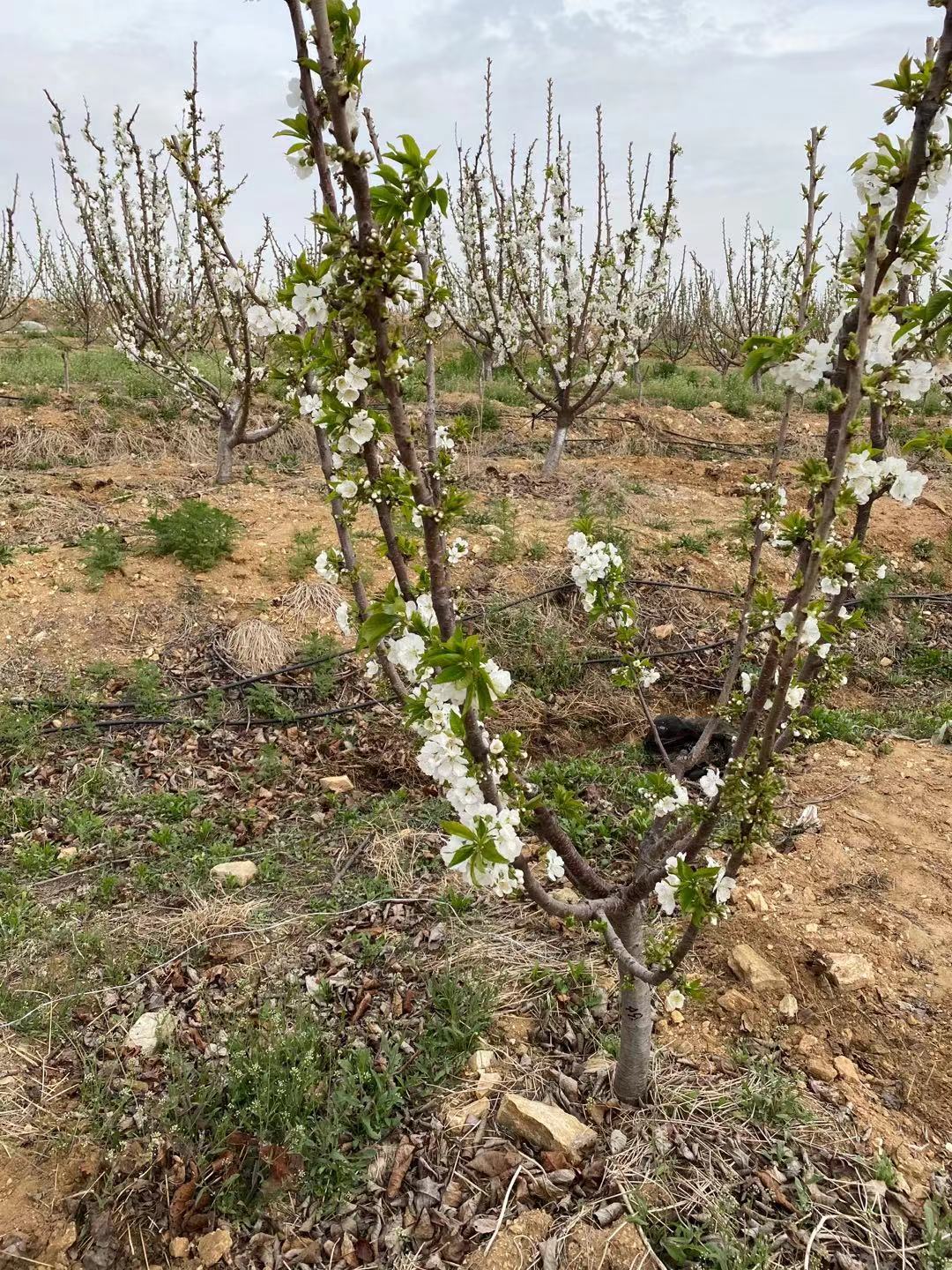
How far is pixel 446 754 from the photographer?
1645 millimetres

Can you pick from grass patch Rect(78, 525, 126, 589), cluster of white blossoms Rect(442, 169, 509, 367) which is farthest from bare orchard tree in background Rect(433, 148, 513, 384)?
grass patch Rect(78, 525, 126, 589)

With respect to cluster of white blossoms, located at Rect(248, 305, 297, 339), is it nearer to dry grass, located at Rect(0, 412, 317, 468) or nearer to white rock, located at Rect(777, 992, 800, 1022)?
white rock, located at Rect(777, 992, 800, 1022)

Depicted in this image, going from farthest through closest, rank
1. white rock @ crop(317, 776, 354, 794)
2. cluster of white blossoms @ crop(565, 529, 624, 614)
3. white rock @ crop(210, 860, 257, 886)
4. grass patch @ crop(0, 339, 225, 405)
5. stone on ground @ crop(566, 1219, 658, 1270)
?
grass patch @ crop(0, 339, 225, 405)
white rock @ crop(317, 776, 354, 794)
white rock @ crop(210, 860, 257, 886)
cluster of white blossoms @ crop(565, 529, 624, 614)
stone on ground @ crop(566, 1219, 658, 1270)

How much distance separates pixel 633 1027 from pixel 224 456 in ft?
21.9

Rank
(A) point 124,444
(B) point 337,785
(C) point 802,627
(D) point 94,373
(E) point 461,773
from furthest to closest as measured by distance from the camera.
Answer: (D) point 94,373
(A) point 124,444
(B) point 337,785
(E) point 461,773
(C) point 802,627

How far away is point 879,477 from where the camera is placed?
1541 millimetres

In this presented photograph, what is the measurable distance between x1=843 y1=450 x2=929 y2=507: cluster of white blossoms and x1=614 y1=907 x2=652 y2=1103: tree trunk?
1.42 metres

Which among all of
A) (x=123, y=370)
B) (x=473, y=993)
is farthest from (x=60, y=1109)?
(x=123, y=370)

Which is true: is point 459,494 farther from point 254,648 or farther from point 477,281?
point 477,281

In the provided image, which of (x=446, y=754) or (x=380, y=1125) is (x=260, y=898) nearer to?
(x=380, y=1125)

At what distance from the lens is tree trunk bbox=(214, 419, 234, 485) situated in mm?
7378

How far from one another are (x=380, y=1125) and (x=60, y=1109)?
1040mm

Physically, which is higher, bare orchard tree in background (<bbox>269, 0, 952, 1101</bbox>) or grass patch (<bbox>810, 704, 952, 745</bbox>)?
bare orchard tree in background (<bbox>269, 0, 952, 1101</bbox>)

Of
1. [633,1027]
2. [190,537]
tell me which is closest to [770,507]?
[633,1027]
